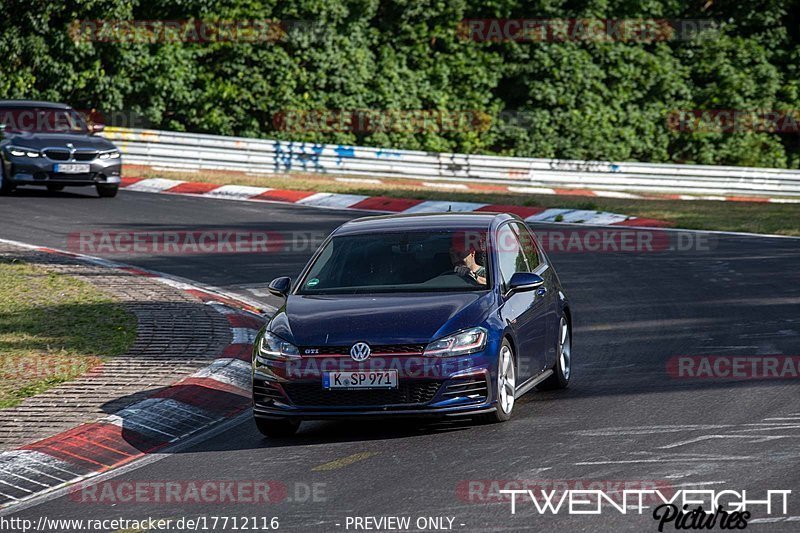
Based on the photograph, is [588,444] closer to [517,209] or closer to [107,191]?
[517,209]

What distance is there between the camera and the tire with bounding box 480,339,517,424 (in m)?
8.85

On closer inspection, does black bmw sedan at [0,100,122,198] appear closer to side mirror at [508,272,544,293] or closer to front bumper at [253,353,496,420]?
side mirror at [508,272,544,293]

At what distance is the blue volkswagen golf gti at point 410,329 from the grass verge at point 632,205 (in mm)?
12358

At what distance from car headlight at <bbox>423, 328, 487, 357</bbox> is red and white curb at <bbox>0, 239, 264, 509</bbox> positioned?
194 centimetres

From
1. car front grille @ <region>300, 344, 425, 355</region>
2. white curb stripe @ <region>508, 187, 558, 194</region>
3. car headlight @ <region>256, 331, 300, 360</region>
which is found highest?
car front grille @ <region>300, 344, 425, 355</region>

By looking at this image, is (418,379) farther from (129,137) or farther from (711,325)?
(129,137)

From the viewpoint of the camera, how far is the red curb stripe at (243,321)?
13.1 metres

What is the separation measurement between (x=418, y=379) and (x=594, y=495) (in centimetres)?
188

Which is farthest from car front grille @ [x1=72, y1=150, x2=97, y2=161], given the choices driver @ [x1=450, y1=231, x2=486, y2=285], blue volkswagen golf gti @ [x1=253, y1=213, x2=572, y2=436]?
driver @ [x1=450, y1=231, x2=486, y2=285]
